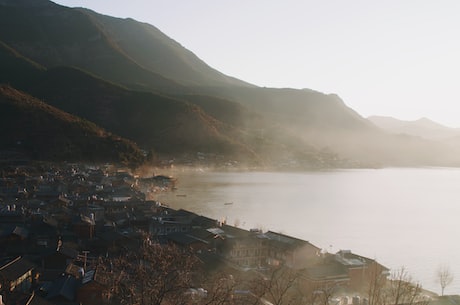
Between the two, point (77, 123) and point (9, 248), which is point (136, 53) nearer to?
point (77, 123)

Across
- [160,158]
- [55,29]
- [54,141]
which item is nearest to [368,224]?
[54,141]

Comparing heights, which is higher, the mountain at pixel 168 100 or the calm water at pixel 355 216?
the mountain at pixel 168 100

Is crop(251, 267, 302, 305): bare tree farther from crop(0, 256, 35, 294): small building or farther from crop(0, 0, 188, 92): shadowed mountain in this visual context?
crop(0, 0, 188, 92): shadowed mountain

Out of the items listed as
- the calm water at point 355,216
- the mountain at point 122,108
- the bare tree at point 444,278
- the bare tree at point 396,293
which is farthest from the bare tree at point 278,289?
the mountain at point 122,108

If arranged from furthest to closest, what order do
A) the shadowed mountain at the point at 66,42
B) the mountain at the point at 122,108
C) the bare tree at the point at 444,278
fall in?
the shadowed mountain at the point at 66,42 < the mountain at the point at 122,108 < the bare tree at the point at 444,278

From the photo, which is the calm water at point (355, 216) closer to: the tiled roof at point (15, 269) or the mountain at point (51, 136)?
the mountain at point (51, 136)

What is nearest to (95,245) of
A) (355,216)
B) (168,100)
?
(355,216)

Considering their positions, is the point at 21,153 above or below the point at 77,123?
below
